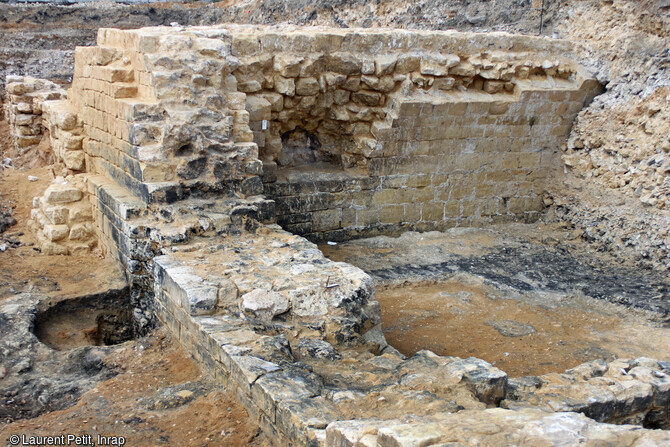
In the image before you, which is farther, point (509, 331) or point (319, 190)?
point (319, 190)

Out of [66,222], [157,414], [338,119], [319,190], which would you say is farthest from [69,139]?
[157,414]

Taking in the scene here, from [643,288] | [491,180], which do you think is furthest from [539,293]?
[491,180]

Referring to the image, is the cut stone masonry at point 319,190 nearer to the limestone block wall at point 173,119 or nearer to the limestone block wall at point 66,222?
the limestone block wall at point 173,119

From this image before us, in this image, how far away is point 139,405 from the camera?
3865mm

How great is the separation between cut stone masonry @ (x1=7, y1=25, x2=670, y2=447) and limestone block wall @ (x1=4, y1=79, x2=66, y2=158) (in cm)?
225

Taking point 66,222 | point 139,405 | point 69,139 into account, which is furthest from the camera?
point 69,139

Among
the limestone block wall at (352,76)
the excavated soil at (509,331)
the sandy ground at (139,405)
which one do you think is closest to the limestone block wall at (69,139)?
the sandy ground at (139,405)

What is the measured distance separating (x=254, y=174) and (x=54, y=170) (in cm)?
353

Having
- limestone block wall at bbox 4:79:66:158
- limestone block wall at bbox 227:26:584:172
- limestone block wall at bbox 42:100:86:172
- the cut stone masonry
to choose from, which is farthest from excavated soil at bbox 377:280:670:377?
limestone block wall at bbox 4:79:66:158

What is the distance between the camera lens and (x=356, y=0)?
45.7ft

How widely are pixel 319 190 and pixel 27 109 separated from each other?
17.0 ft

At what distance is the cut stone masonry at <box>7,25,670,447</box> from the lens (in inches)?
135

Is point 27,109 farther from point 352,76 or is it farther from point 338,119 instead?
point 352,76

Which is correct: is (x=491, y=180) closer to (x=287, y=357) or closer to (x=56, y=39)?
(x=287, y=357)
